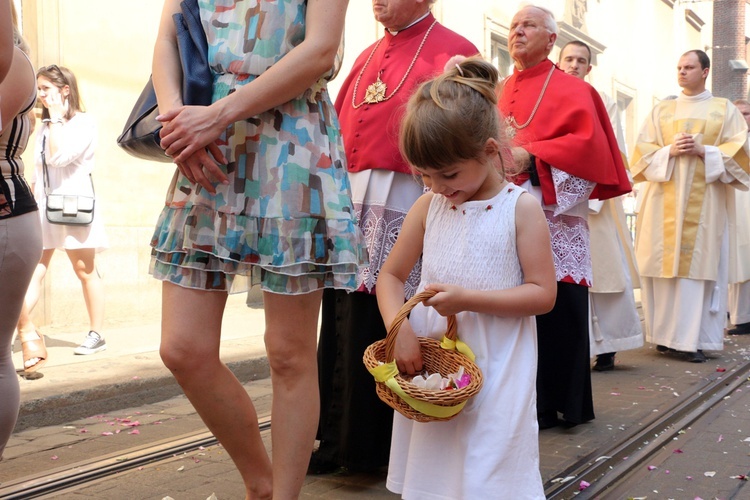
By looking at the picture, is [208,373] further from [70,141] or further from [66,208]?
[70,141]

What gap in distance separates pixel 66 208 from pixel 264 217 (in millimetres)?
4238

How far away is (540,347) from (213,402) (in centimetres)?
241

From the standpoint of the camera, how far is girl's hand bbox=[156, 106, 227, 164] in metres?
2.47

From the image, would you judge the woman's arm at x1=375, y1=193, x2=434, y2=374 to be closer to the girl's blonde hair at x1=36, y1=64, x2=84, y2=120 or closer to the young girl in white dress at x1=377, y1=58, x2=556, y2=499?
the young girl in white dress at x1=377, y1=58, x2=556, y2=499

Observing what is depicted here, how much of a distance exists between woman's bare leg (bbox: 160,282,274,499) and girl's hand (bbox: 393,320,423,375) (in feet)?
1.60

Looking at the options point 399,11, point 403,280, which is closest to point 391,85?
point 399,11

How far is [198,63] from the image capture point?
2635mm

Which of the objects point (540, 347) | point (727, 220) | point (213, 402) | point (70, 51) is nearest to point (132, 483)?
point (213, 402)

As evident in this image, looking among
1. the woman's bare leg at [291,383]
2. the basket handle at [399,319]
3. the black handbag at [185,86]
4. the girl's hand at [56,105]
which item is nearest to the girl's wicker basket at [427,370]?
the basket handle at [399,319]

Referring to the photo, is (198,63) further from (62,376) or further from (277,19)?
(62,376)

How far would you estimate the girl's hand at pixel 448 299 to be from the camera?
247 centimetres

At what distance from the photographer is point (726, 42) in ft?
85.8

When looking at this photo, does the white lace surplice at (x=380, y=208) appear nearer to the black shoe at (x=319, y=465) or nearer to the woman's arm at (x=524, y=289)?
the black shoe at (x=319, y=465)

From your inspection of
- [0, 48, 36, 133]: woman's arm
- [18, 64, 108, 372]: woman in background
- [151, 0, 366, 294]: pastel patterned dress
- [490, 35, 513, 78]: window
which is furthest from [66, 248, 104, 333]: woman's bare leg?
[490, 35, 513, 78]: window
